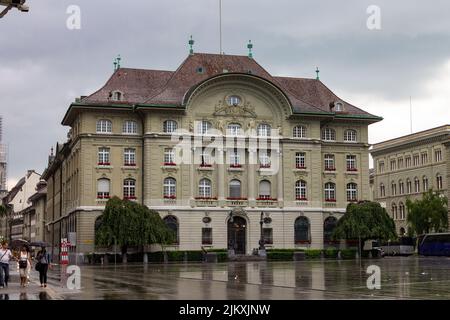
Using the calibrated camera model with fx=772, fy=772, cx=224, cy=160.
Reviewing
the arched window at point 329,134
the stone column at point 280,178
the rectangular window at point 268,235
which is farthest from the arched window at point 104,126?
the arched window at point 329,134

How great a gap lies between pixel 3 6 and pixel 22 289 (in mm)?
15373

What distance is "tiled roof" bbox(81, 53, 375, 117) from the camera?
246ft

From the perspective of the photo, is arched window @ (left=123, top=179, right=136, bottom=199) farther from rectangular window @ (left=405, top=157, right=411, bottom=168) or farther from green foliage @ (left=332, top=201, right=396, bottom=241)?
rectangular window @ (left=405, top=157, right=411, bottom=168)

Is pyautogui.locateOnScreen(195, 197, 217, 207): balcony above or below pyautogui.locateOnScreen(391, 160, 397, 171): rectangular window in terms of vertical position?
below

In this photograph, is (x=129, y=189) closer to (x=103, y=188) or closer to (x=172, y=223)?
(x=103, y=188)

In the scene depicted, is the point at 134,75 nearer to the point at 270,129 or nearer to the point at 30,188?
the point at 270,129

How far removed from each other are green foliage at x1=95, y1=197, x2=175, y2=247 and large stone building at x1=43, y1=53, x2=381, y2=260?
13.9 feet

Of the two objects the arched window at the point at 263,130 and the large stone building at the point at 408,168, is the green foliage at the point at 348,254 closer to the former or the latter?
the arched window at the point at 263,130

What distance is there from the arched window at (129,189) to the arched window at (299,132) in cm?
1681

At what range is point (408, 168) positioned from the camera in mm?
122000

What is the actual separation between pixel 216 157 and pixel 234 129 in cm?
336

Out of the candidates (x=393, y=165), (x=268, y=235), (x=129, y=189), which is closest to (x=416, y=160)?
(x=393, y=165)

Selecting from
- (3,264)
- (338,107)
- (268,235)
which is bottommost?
(3,264)

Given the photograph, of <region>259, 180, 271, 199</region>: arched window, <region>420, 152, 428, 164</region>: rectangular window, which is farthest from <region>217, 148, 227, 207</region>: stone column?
<region>420, 152, 428, 164</region>: rectangular window
